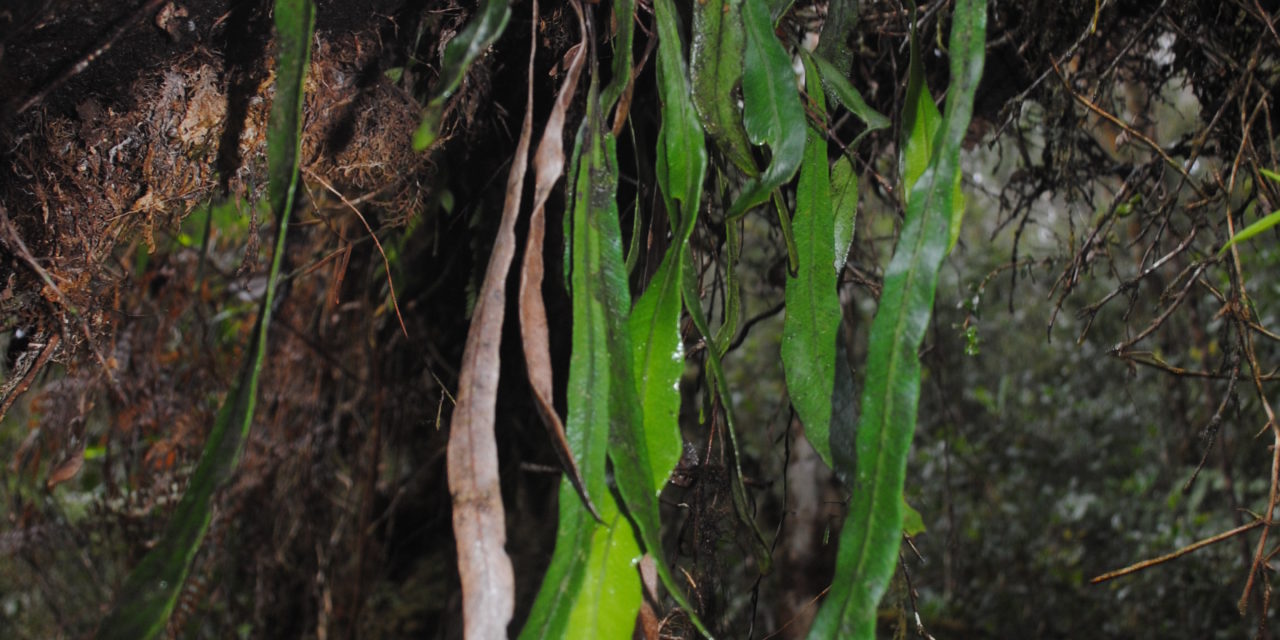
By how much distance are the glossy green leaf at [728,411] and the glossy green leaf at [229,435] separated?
368 mm

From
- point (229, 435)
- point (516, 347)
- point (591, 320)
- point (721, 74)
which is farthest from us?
point (516, 347)

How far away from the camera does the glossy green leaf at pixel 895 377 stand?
0.61 meters

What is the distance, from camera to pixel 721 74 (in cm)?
80

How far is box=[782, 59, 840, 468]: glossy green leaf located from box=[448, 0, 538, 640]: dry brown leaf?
275mm

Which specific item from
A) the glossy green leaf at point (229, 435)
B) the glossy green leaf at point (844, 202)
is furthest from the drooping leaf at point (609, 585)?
the glossy green leaf at point (844, 202)

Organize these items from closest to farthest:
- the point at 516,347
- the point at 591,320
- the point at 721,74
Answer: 1. the point at 591,320
2. the point at 721,74
3. the point at 516,347

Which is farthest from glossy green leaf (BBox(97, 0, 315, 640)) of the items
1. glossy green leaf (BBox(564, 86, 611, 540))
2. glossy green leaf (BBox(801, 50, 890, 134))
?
glossy green leaf (BBox(801, 50, 890, 134))

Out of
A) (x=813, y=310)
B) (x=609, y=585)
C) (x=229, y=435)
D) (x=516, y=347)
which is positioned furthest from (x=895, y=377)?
(x=516, y=347)

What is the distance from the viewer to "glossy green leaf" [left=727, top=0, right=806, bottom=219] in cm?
75

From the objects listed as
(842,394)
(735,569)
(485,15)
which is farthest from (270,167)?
(735,569)

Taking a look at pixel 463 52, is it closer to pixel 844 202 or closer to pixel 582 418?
pixel 582 418

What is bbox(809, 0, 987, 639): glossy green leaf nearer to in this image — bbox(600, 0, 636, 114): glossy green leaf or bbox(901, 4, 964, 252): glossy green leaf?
bbox(901, 4, 964, 252): glossy green leaf

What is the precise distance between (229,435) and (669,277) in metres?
0.39

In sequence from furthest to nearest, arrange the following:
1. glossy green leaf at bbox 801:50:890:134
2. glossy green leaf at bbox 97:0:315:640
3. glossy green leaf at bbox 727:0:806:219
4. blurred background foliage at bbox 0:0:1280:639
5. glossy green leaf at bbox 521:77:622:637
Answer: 1. blurred background foliage at bbox 0:0:1280:639
2. glossy green leaf at bbox 801:50:890:134
3. glossy green leaf at bbox 727:0:806:219
4. glossy green leaf at bbox 521:77:622:637
5. glossy green leaf at bbox 97:0:315:640
